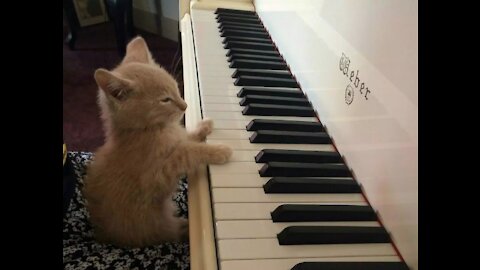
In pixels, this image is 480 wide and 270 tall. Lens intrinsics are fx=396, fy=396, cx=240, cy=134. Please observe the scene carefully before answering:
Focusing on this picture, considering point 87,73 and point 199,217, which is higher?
point 199,217

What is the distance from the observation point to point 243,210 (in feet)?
2.36

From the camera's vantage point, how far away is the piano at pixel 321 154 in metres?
0.62

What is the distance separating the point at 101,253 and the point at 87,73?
2318mm

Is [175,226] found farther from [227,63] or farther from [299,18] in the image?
[299,18]

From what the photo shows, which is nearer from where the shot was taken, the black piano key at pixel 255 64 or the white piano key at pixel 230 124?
the white piano key at pixel 230 124

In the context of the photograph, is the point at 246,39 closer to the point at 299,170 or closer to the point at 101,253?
the point at 299,170

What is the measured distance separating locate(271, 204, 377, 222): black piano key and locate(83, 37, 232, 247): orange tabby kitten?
9.4 inches

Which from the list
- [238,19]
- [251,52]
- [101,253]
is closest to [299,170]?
[101,253]

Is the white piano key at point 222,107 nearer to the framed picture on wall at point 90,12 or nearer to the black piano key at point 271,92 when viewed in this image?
the black piano key at point 271,92

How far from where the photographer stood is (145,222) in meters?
0.98

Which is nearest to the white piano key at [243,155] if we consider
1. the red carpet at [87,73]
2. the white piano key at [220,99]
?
the white piano key at [220,99]

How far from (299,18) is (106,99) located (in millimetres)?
573

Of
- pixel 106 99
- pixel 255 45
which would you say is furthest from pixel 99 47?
pixel 106 99

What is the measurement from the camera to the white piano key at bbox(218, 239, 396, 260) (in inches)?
25.0
